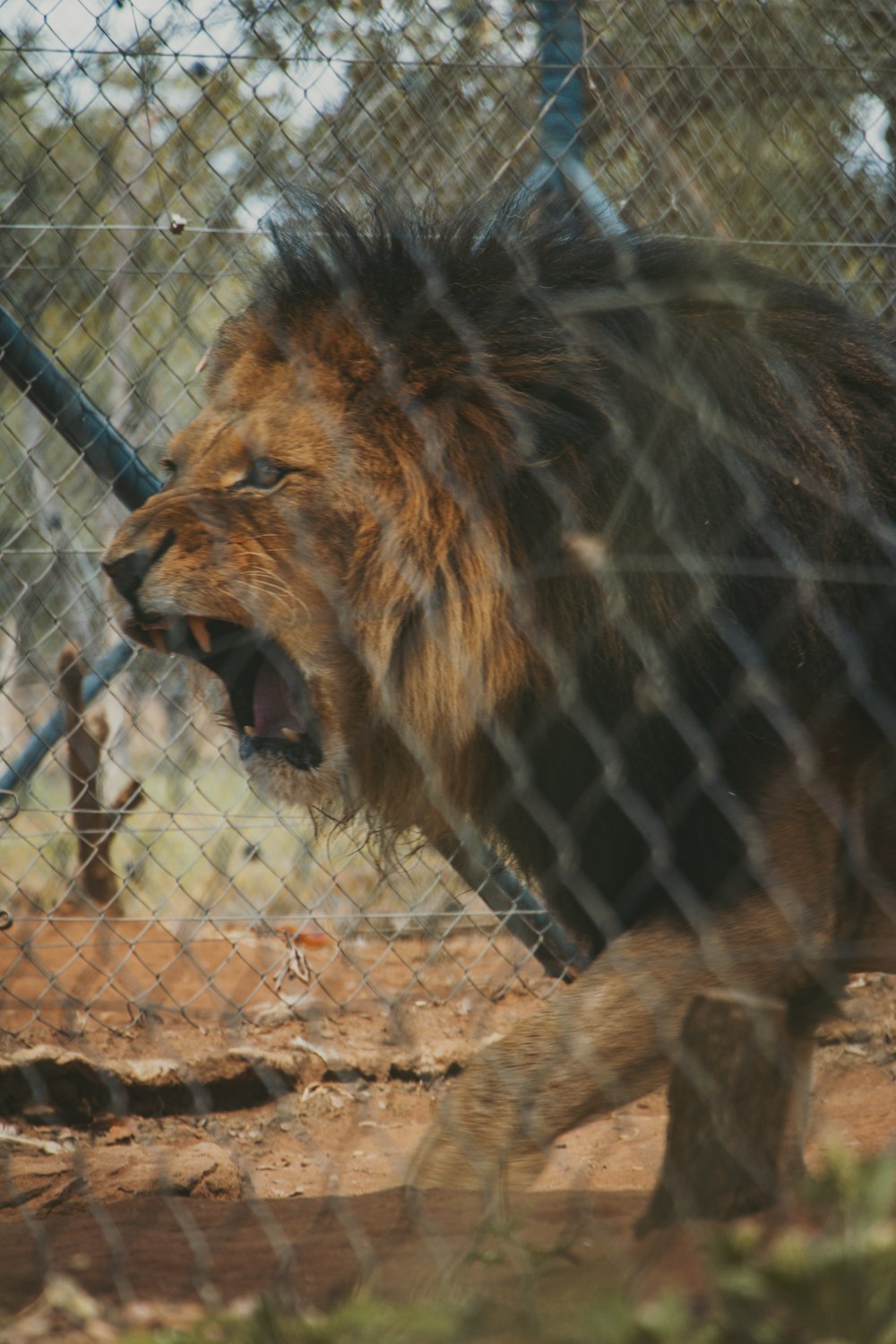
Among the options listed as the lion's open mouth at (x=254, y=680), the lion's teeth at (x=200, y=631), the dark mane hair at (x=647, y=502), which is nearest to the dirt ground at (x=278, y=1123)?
the dark mane hair at (x=647, y=502)

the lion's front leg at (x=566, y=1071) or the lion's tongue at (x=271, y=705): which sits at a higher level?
the lion's tongue at (x=271, y=705)

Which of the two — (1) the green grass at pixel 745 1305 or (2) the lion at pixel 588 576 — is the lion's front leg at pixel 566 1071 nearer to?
(2) the lion at pixel 588 576

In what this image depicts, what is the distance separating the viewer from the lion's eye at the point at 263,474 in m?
2.36

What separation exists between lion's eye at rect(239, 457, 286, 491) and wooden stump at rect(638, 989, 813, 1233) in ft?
3.72

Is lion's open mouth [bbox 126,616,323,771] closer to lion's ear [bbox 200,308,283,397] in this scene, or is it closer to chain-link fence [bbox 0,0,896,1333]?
chain-link fence [bbox 0,0,896,1333]

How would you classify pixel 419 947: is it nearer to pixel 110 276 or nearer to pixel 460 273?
pixel 110 276

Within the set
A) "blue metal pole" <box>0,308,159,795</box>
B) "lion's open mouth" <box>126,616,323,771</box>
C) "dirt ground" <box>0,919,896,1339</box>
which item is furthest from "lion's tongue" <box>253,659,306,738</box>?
"blue metal pole" <box>0,308,159,795</box>

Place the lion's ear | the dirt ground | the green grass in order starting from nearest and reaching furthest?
the green grass
the dirt ground
the lion's ear

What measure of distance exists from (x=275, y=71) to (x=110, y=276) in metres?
0.74

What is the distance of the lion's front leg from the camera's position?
2.20 metres

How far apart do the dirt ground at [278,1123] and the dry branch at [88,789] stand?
168 millimetres

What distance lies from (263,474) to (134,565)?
267 millimetres

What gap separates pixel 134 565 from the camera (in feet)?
7.62

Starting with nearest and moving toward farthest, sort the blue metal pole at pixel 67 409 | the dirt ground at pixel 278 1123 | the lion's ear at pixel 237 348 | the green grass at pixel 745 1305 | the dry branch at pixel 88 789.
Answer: the green grass at pixel 745 1305 < the dirt ground at pixel 278 1123 < the lion's ear at pixel 237 348 < the blue metal pole at pixel 67 409 < the dry branch at pixel 88 789
